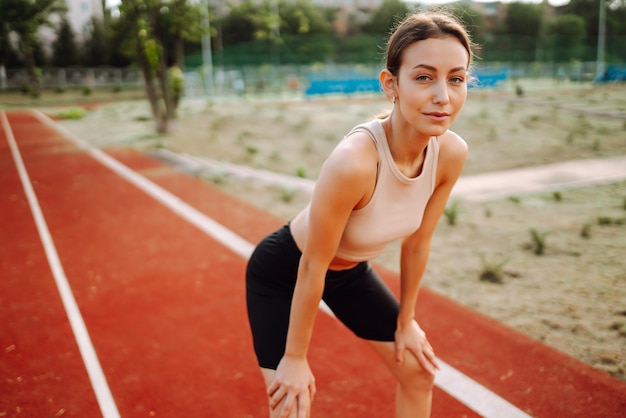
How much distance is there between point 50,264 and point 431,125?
4.74m

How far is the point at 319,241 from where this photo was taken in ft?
5.67

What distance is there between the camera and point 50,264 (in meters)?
5.28

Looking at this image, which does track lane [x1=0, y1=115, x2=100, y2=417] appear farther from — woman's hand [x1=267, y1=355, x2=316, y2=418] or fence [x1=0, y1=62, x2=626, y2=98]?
fence [x1=0, y1=62, x2=626, y2=98]

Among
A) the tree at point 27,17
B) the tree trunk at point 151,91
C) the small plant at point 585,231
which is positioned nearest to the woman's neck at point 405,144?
the small plant at point 585,231

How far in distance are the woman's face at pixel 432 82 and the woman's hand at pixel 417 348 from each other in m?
0.86

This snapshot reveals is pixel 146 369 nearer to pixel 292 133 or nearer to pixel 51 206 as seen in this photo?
pixel 51 206

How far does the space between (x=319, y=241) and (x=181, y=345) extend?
229 centimetres

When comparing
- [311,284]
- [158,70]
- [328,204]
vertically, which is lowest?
[311,284]

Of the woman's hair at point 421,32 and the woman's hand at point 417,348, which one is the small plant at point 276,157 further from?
the woman's hair at point 421,32

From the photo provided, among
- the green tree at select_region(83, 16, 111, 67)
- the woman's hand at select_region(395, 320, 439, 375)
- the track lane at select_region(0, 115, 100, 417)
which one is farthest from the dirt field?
the green tree at select_region(83, 16, 111, 67)

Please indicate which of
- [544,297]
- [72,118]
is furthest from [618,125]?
[72,118]

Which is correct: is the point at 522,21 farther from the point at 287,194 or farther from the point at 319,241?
the point at 319,241

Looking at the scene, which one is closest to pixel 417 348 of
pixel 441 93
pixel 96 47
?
pixel 441 93

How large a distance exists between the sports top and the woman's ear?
4.4 inches
